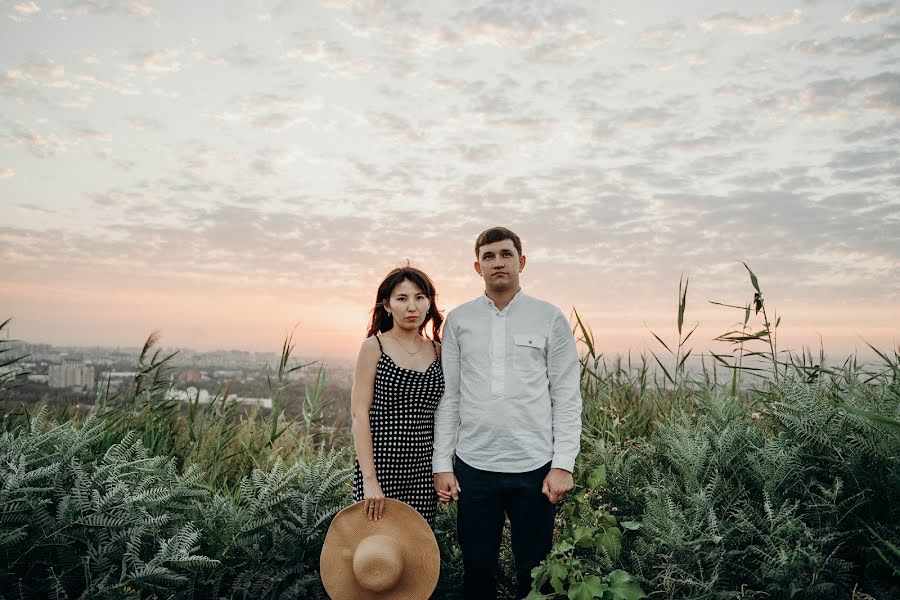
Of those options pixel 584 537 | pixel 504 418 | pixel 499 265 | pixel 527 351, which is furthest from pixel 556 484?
pixel 499 265

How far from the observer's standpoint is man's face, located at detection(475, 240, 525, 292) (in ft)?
11.4

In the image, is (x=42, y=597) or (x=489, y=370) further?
→ (x=489, y=370)

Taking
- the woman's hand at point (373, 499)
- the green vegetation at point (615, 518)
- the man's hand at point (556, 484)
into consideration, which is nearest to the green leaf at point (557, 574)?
the green vegetation at point (615, 518)

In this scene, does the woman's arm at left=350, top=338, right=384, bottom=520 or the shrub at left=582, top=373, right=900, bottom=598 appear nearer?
the shrub at left=582, top=373, right=900, bottom=598

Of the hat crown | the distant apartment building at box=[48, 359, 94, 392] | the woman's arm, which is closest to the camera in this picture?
the hat crown

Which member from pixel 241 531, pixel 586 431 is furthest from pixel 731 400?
pixel 241 531

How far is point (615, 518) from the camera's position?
361 cm

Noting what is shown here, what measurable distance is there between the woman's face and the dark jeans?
0.82 meters

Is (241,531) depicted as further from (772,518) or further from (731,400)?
(731,400)

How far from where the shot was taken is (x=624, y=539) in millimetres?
3686

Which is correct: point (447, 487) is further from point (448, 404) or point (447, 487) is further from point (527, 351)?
point (527, 351)

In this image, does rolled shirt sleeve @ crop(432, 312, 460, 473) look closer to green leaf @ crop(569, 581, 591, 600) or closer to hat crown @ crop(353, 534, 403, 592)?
hat crown @ crop(353, 534, 403, 592)

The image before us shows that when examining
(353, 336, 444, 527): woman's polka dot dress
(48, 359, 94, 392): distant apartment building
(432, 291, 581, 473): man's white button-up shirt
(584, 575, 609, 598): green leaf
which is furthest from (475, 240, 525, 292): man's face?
(48, 359, 94, 392): distant apartment building

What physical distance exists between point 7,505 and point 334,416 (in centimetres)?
371
